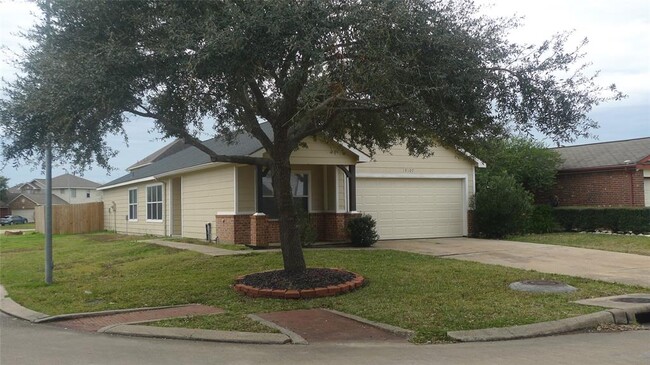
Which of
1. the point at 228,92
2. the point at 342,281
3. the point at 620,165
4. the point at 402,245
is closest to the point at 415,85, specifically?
the point at 228,92

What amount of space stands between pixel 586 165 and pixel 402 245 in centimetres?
1171

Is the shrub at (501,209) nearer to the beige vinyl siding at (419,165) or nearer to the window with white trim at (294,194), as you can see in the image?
the beige vinyl siding at (419,165)

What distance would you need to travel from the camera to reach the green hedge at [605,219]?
21.0 meters

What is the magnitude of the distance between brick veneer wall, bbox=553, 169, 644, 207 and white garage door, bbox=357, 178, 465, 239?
7.03 metres

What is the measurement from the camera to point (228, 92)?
9.97 m

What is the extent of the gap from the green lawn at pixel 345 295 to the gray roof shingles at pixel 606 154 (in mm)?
13451

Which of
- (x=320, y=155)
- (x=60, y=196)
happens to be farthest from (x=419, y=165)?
(x=60, y=196)

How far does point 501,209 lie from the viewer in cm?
2062

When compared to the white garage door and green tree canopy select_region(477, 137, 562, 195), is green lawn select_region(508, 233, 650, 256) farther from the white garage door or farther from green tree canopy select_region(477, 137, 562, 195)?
green tree canopy select_region(477, 137, 562, 195)

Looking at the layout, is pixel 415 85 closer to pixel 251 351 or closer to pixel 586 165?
pixel 251 351

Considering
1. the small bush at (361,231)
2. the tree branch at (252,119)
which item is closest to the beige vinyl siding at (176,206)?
the small bush at (361,231)

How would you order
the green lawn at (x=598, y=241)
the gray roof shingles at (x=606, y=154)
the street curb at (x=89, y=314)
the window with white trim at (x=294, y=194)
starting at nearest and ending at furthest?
the street curb at (x=89, y=314) < the green lawn at (x=598, y=241) < the window with white trim at (x=294, y=194) < the gray roof shingles at (x=606, y=154)

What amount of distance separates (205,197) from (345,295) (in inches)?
438

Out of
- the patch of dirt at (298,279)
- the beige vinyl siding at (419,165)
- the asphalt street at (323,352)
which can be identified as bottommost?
the asphalt street at (323,352)
